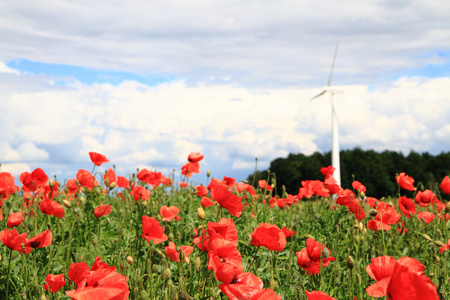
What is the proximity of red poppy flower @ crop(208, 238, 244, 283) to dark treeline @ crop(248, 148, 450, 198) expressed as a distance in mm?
20638

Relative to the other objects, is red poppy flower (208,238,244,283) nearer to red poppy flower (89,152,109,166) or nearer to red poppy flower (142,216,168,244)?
red poppy flower (142,216,168,244)

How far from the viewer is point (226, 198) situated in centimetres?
324

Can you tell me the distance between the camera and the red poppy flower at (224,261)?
2.03m

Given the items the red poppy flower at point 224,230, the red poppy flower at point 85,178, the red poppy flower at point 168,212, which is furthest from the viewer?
the red poppy flower at point 85,178

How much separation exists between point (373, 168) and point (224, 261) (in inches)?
862

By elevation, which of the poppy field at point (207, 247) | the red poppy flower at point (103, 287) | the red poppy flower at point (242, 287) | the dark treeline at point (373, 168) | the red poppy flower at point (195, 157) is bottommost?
the dark treeline at point (373, 168)

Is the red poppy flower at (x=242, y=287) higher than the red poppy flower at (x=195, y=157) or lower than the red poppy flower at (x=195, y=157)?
lower

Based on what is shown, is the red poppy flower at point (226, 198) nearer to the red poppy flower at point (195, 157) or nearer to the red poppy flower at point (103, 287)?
the red poppy flower at point (103, 287)

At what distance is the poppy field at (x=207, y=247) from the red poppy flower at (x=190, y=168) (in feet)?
0.07

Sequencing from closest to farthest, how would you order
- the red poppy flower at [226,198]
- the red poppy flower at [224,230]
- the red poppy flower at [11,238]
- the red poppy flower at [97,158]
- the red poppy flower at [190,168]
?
1. the red poppy flower at [224,230]
2. the red poppy flower at [11,238]
3. the red poppy flower at [226,198]
4. the red poppy flower at [97,158]
5. the red poppy flower at [190,168]

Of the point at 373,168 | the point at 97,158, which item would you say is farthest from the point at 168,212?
the point at 373,168

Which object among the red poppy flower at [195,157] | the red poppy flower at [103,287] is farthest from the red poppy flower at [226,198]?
the red poppy flower at [195,157]

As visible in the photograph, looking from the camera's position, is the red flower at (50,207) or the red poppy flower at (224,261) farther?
the red flower at (50,207)

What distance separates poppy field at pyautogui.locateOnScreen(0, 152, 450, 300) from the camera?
220 centimetres
